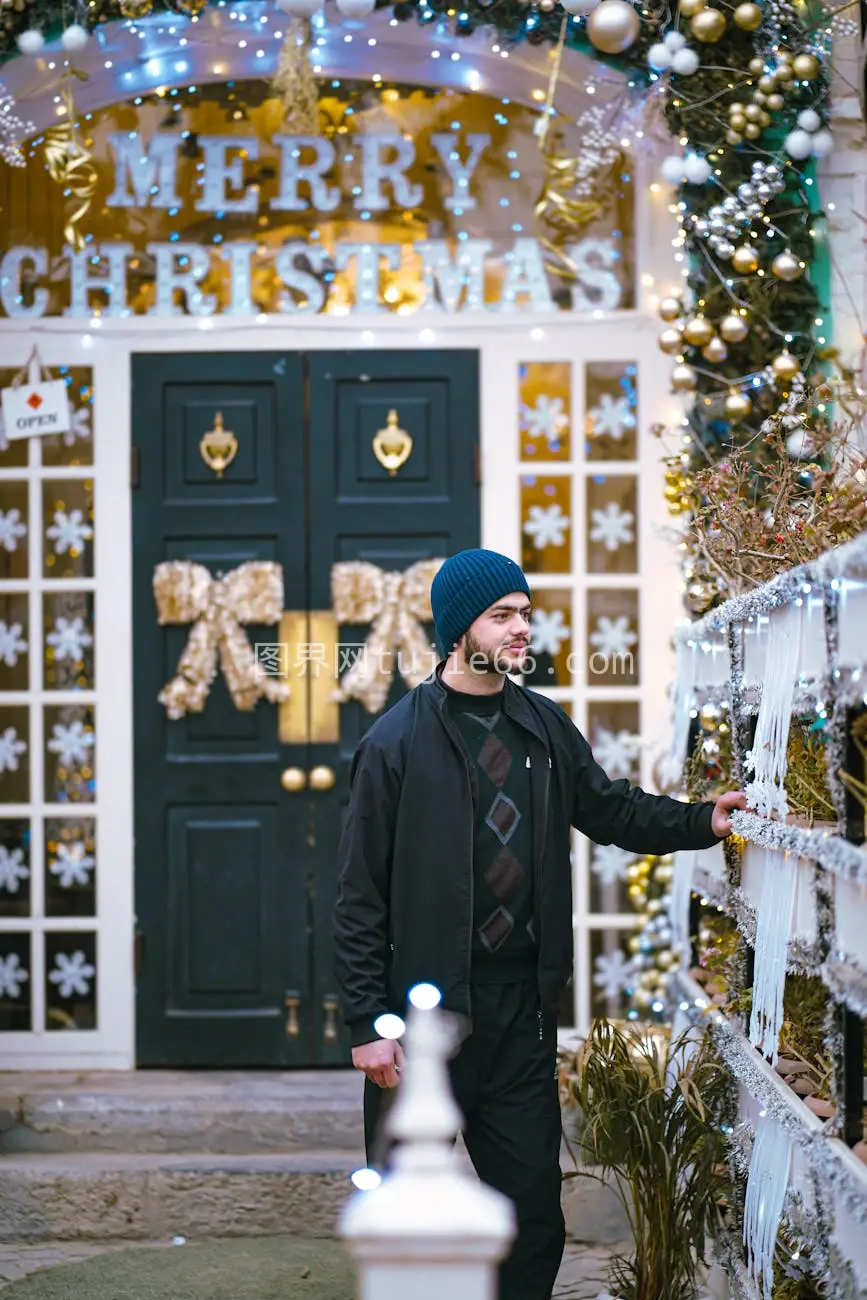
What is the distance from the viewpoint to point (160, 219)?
19.7 feet

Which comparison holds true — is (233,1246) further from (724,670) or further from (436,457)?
(436,457)

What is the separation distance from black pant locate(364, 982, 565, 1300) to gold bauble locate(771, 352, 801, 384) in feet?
8.12

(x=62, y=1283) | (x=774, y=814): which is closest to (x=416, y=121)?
(x=774, y=814)

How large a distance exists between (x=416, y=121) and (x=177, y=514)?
171cm

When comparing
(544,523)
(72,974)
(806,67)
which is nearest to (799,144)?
(806,67)

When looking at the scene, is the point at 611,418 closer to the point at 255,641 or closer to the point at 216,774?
the point at 255,641

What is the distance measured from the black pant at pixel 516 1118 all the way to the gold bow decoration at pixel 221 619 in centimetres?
250

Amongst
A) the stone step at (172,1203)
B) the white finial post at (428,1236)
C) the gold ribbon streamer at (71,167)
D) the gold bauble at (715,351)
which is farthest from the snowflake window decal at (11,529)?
the white finial post at (428,1236)

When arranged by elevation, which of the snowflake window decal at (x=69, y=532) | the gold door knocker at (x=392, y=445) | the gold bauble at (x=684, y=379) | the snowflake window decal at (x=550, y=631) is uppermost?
the gold bauble at (x=684, y=379)

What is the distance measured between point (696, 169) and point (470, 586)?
2327 mm

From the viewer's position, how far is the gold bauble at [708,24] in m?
5.18

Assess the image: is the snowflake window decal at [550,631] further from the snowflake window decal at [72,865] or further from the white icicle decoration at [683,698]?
the snowflake window decal at [72,865]

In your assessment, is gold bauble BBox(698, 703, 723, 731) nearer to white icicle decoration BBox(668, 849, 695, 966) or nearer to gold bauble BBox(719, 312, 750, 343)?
white icicle decoration BBox(668, 849, 695, 966)

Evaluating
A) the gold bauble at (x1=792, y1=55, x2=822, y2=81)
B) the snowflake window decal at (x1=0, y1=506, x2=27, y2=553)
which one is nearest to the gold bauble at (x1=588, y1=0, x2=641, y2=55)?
the gold bauble at (x1=792, y1=55, x2=822, y2=81)
